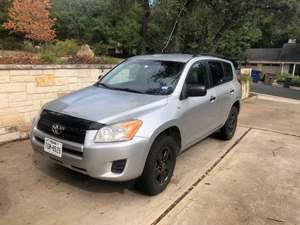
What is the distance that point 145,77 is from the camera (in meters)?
4.15

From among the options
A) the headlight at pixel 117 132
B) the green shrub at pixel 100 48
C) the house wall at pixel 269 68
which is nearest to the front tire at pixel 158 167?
the headlight at pixel 117 132

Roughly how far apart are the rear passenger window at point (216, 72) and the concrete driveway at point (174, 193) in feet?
3.99

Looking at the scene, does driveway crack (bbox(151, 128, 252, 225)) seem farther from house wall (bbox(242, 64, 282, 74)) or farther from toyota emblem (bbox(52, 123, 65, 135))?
house wall (bbox(242, 64, 282, 74))

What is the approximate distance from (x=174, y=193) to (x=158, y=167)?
0.40 metres

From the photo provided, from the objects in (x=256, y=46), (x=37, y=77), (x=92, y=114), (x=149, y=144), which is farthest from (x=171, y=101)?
(x=256, y=46)

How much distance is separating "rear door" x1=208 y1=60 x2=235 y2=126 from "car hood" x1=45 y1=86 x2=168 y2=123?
153 centimetres

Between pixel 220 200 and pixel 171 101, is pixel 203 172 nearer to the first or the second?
pixel 220 200

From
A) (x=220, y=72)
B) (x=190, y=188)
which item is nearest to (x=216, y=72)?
(x=220, y=72)

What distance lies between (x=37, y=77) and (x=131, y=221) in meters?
3.39

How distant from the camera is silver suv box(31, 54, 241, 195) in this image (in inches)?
117

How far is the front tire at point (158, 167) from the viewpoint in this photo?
10.6ft

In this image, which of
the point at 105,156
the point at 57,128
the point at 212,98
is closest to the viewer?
the point at 105,156

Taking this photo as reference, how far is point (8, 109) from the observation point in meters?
4.87

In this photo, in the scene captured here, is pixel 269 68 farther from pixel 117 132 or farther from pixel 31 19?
pixel 117 132
